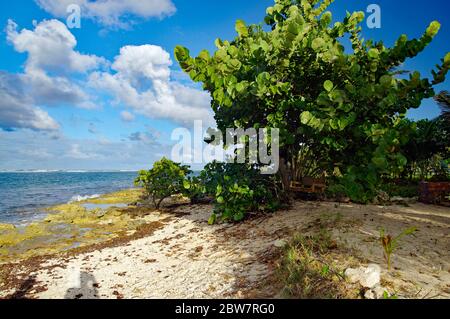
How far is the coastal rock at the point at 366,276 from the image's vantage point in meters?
3.95

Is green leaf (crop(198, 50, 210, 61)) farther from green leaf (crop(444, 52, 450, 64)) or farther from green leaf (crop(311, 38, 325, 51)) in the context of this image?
green leaf (crop(444, 52, 450, 64))

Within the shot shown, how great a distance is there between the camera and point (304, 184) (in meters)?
11.2

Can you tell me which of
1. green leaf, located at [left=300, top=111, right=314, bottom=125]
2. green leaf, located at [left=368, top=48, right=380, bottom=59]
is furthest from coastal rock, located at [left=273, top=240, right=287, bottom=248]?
green leaf, located at [left=368, top=48, right=380, bottom=59]

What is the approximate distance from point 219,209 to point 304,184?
3.64m

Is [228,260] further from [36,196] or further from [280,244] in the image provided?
[36,196]

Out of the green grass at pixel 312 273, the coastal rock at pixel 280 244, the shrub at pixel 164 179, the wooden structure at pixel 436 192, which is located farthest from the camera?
the shrub at pixel 164 179

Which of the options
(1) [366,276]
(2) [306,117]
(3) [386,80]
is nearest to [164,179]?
(2) [306,117]

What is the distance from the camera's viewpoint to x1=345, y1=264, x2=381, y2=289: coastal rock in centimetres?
395

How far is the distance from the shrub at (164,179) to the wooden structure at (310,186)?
7318 mm

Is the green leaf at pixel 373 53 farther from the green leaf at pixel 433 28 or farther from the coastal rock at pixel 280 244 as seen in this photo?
the coastal rock at pixel 280 244

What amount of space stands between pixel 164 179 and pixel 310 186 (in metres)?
8.77

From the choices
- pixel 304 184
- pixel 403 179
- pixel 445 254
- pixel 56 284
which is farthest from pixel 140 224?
pixel 403 179

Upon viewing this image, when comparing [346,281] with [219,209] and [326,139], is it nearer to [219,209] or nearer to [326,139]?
[326,139]

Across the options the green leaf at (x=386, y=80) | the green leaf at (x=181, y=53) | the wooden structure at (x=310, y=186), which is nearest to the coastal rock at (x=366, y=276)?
the green leaf at (x=386, y=80)
